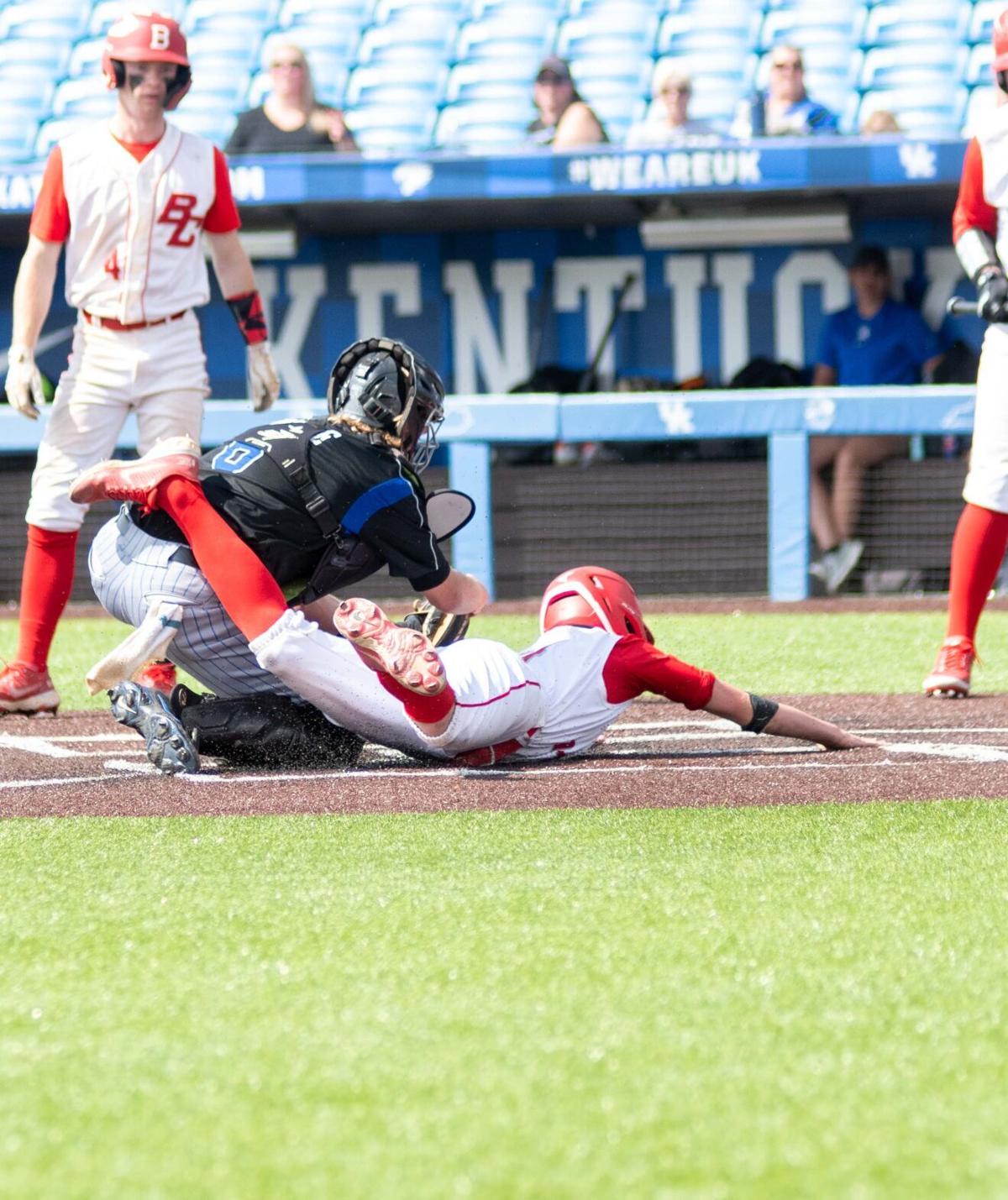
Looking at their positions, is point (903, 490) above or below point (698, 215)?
below

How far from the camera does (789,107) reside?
11.0 metres

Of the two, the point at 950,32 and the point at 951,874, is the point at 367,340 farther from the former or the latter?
the point at 950,32

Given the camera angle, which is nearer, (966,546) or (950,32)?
(966,546)

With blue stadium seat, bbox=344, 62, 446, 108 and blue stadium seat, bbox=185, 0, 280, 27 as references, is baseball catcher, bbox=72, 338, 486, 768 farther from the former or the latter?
blue stadium seat, bbox=185, 0, 280, 27

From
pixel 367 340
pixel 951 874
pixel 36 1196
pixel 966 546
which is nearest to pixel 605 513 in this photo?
pixel 966 546

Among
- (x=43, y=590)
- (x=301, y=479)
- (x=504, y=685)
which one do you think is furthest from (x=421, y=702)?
(x=43, y=590)

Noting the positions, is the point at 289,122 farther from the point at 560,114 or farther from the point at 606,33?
the point at 606,33

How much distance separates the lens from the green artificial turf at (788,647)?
6.43 m

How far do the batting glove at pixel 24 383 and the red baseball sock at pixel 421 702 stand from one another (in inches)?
72.7

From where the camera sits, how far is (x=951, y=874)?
308 cm

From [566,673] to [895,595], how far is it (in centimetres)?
563

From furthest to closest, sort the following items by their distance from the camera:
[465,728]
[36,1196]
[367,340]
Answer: [367,340]
[465,728]
[36,1196]

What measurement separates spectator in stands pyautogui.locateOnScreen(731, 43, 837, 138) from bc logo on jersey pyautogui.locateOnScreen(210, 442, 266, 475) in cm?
711

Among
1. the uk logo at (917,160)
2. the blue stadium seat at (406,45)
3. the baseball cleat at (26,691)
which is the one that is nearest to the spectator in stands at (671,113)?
the uk logo at (917,160)
